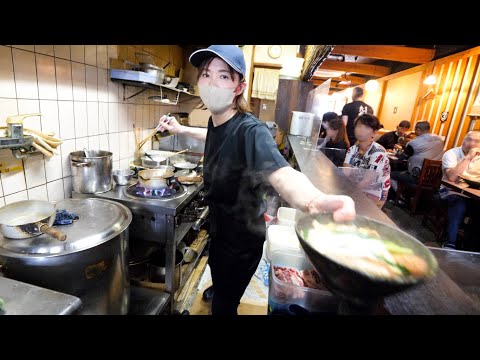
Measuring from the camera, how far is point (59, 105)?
207cm

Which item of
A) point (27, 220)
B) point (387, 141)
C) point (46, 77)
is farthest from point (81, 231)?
point (387, 141)

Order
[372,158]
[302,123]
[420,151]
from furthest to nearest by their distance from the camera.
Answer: [302,123] < [420,151] < [372,158]

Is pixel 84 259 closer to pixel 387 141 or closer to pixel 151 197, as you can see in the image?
pixel 151 197

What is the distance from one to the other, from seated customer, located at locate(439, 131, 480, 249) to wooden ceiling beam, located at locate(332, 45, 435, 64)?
104 inches

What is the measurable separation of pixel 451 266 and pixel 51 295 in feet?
6.66

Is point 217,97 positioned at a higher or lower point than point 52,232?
higher

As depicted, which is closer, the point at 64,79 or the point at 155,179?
the point at 64,79

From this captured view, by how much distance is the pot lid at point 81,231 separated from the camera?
52.7 inches

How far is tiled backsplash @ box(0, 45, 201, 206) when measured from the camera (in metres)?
1.71

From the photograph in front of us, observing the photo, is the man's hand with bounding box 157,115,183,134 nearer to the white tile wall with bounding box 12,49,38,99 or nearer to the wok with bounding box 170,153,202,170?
the wok with bounding box 170,153,202,170

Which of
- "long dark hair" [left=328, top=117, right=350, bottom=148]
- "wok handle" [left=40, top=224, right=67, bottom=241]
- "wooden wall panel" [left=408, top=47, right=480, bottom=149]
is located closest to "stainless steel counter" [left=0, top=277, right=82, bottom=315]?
"wok handle" [left=40, top=224, right=67, bottom=241]

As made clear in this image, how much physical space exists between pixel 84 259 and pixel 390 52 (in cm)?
748
